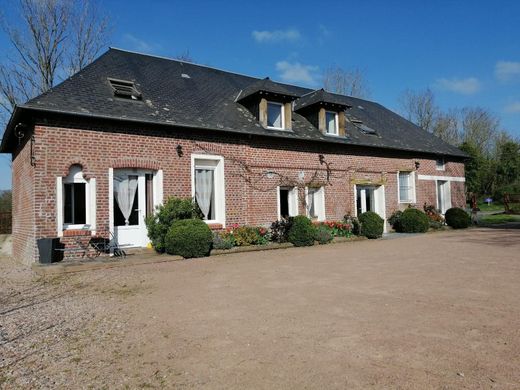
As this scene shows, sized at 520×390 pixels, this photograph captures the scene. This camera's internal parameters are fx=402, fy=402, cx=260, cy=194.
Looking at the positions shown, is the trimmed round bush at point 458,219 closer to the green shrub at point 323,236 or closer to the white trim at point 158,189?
the green shrub at point 323,236

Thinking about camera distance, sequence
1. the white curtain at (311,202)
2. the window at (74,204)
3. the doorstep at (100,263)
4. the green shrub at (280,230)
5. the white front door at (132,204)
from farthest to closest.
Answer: the white curtain at (311,202), the green shrub at (280,230), the white front door at (132,204), the window at (74,204), the doorstep at (100,263)

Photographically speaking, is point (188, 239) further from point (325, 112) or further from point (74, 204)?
point (325, 112)

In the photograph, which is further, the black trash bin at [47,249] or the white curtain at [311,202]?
the white curtain at [311,202]

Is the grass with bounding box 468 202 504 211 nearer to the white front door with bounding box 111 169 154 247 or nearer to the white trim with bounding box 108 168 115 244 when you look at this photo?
the white front door with bounding box 111 169 154 247

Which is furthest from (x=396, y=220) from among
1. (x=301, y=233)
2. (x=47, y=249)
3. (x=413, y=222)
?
(x=47, y=249)

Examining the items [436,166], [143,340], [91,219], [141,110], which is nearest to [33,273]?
[91,219]

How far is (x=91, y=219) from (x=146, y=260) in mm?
1933

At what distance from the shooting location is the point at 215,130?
12.4 metres

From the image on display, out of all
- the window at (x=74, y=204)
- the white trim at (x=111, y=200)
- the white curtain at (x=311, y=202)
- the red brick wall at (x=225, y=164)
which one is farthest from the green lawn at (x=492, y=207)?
the window at (x=74, y=204)

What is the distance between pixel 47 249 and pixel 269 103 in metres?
8.69

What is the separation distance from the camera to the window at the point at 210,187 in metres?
12.5

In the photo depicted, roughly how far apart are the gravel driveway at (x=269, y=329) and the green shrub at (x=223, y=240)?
3102 millimetres

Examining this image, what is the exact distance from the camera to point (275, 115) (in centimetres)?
1469

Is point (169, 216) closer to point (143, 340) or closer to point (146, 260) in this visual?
point (146, 260)
